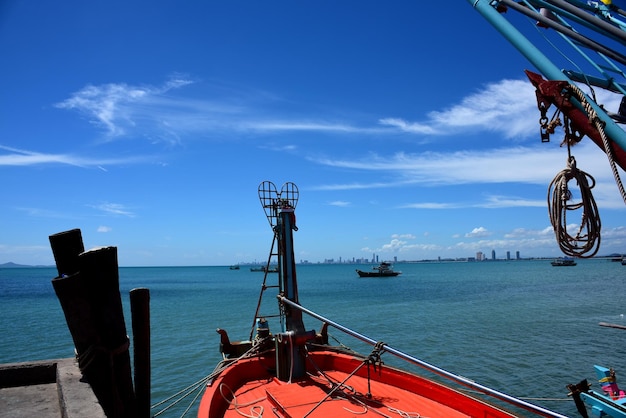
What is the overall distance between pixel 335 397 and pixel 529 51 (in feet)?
28.3

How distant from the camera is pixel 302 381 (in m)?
9.01

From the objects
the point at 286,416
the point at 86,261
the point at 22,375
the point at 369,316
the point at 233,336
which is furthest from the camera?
the point at 369,316

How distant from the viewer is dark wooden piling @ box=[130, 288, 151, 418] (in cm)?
502

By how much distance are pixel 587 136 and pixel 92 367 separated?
27.4 feet

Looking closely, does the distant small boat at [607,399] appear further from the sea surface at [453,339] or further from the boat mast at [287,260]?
the boat mast at [287,260]

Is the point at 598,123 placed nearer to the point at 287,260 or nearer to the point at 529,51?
the point at 529,51

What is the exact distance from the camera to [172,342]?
81.6 feet

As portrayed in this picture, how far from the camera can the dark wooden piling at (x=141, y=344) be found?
502cm

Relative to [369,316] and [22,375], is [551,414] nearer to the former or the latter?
[22,375]

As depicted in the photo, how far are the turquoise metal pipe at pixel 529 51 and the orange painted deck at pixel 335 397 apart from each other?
5105 mm

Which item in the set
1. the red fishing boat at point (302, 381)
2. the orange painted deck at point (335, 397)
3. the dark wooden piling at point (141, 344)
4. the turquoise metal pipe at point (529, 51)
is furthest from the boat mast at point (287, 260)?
the turquoise metal pipe at point (529, 51)

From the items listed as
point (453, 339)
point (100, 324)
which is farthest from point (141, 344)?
point (453, 339)

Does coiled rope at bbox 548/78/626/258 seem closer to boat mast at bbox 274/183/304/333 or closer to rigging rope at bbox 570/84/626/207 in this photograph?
rigging rope at bbox 570/84/626/207

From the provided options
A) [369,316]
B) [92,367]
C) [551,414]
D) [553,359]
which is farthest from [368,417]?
[369,316]
